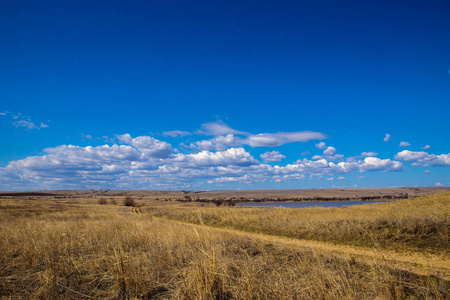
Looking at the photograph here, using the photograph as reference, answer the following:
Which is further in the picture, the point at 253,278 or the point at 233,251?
the point at 233,251

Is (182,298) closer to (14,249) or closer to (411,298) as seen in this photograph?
(411,298)

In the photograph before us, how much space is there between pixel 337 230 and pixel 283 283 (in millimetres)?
10768

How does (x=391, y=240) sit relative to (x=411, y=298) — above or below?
below

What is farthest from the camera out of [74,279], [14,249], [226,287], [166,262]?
[14,249]

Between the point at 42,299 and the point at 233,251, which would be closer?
the point at 42,299

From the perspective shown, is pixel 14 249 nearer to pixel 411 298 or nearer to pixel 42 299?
pixel 42 299

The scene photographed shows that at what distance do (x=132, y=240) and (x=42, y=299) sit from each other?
4.53 meters

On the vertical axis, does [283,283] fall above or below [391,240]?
above

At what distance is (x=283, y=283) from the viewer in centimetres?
466

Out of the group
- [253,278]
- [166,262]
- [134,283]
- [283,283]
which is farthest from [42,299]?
[283,283]

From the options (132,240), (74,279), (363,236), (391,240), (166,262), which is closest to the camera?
(74,279)

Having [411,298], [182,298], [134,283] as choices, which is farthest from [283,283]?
[134,283]

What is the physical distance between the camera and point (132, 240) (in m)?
8.88

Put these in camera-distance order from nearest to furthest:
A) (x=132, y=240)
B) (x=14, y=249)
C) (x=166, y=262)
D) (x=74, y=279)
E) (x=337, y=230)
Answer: (x=74, y=279) < (x=166, y=262) < (x=14, y=249) < (x=132, y=240) < (x=337, y=230)
